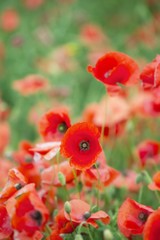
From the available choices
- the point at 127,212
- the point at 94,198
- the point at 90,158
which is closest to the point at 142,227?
the point at 127,212

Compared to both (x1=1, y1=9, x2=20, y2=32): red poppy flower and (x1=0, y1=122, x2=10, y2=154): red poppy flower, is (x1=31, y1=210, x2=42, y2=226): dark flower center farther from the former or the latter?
(x1=1, y1=9, x2=20, y2=32): red poppy flower

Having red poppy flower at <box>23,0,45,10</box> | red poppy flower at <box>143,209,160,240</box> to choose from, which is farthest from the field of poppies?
red poppy flower at <box>23,0,45,10</box>

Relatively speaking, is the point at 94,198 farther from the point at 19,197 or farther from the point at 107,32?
the point at 107,32

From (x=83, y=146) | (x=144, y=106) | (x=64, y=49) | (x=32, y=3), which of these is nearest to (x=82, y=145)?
(x=83, y=146)

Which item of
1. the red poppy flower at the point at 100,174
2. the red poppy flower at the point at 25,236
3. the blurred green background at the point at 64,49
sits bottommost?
the red poppy flower at the point at 25,236

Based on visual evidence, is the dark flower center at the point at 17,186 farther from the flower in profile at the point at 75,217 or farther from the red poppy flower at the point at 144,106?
the red poppy flower at the point at 144,106

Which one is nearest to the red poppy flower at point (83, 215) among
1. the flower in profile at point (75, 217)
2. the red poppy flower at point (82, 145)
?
the flower in profile at point (75, 217)

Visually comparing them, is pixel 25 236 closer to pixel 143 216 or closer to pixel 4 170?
pixel 143 216
